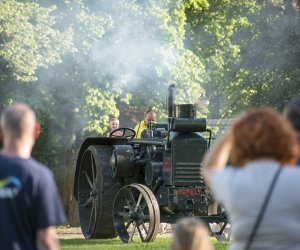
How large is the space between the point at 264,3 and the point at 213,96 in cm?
1582

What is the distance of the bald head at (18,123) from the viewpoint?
239 inches

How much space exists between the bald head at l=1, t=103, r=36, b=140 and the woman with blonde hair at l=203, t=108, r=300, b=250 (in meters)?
1.04

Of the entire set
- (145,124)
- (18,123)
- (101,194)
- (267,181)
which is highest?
(18,123)

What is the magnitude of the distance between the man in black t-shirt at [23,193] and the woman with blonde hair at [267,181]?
39.4 inches

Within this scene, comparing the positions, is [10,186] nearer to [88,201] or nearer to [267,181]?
[267,181]

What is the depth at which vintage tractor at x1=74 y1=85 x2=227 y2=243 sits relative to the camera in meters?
15.1

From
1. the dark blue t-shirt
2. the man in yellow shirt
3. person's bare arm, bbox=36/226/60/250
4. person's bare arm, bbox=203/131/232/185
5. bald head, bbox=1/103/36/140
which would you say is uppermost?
bald head, bbox=1/103/36/140

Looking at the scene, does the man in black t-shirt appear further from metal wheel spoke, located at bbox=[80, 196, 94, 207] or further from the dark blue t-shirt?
metal wheel spoke, located at bbox=[80, 196, 94, 207]

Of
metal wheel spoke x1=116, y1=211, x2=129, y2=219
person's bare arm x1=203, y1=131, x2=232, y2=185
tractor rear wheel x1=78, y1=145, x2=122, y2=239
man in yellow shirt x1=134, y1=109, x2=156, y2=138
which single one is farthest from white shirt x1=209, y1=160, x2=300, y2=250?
man in yellow shirt x1=134, y1=109, x2=156, y2=138

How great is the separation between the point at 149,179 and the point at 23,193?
378 inches

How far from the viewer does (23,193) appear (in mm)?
6156

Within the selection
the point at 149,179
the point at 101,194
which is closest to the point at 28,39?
the point at 101,194

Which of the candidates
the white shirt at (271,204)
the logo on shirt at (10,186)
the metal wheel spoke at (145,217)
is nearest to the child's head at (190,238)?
the white shirt at (271,204)

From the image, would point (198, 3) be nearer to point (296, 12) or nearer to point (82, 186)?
point (296, 12)
